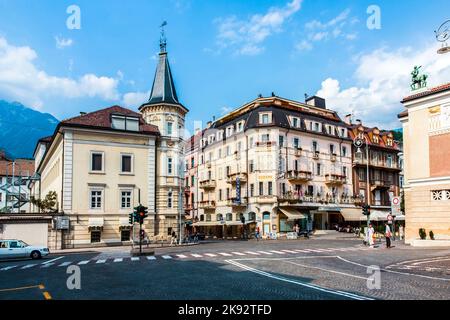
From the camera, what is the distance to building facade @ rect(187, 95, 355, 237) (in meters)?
51.4

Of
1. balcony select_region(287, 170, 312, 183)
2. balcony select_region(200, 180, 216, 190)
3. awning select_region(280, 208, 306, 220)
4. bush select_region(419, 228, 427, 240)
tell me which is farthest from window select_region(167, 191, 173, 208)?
bush select_region(419, 228, 427, 240)

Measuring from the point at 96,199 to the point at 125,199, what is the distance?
2777 mm

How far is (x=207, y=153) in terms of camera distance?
210 ft

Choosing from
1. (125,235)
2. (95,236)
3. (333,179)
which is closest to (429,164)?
(333,179)

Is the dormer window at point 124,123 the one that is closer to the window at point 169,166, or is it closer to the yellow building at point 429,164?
the window at point 169,166

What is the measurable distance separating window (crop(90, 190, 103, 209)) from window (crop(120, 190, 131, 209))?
6.54 ft

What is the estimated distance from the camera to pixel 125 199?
4016 cm

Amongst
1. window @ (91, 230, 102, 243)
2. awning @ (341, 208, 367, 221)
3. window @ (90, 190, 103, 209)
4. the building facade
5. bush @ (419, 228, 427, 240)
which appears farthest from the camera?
awning @ (341, 208, 367, 221)

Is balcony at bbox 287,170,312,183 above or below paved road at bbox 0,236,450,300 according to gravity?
above

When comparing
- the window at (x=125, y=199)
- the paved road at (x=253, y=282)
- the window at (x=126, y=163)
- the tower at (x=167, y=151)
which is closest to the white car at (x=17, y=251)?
the paved road at (x=253, y=282)

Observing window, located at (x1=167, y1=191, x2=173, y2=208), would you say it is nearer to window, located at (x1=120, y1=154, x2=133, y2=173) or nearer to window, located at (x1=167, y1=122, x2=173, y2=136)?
window, located at (x1=120, y1=154, x2=133, y2=173)

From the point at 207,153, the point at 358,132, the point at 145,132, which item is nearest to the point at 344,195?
the point at 358,132

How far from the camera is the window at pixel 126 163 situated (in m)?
40.5
